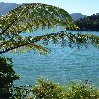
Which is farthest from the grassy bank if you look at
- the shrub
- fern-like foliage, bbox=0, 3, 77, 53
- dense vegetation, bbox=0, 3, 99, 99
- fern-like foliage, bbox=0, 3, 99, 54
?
fern-like foliage, bbox=0, 3, 99, 54

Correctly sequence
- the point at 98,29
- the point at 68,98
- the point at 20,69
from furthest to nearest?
the point at 98,29 < the point at 20,69 < the point at 68,98

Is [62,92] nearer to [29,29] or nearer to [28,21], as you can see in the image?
[29,29]

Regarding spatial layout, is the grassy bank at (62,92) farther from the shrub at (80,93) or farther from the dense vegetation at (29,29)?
the dense vegetation at (29,29)

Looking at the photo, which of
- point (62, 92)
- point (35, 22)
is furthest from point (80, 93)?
point (35, 22)

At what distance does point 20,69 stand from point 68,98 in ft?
126

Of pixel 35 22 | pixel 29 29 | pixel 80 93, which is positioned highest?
pixel 35 22

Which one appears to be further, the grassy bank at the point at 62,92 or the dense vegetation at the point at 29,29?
the grassy bank at the point at 62,92

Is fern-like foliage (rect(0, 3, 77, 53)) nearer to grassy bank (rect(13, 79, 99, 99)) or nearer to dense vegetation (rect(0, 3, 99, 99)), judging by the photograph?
dense vegetation (rect(0, 3, 99, 99))

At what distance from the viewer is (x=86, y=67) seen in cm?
5772

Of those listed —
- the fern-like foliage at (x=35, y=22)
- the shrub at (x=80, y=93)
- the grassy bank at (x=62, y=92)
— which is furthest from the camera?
the shrub at (x=80, y=93)

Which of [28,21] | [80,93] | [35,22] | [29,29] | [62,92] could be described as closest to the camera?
[35,22]

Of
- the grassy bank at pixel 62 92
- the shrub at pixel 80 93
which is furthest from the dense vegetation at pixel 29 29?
the shrub at pixel 80 93

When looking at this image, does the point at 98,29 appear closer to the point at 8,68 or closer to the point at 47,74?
the point at 47,74

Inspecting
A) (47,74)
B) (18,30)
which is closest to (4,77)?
(18,30)
